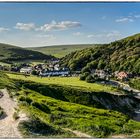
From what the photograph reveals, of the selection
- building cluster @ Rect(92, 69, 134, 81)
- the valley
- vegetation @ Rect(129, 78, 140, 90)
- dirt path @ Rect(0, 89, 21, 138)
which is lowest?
vegetation @ Rect(129, 78, 140, 90)

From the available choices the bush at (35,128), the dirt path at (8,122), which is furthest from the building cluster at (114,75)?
the bush at (35,128)

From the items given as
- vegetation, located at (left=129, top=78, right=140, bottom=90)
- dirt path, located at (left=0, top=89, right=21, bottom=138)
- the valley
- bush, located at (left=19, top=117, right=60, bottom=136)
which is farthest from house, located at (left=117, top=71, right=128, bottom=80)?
bush, located at (left=19, top=117, right=60, bottom=136)

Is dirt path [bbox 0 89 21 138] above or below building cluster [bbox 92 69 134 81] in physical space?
above

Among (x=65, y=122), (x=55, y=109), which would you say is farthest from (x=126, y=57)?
(x=65, y=122)

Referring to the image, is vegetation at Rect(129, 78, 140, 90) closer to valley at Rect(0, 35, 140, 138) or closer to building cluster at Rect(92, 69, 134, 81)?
valley at Rect(0, 35, 140, 138)

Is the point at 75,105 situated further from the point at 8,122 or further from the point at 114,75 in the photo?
the point at 114,75

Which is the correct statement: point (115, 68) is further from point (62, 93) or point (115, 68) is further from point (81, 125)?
point (81, 125)

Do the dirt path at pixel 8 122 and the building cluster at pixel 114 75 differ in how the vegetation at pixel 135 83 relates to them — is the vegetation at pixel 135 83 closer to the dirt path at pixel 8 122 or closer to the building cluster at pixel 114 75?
the building cluster at pixel 114 75

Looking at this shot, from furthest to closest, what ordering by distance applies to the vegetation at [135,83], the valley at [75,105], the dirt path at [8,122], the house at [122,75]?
the house at [122,75] → the vegetation at [135,83] → the valley at [75,105] → the dirt path at [8,122]
